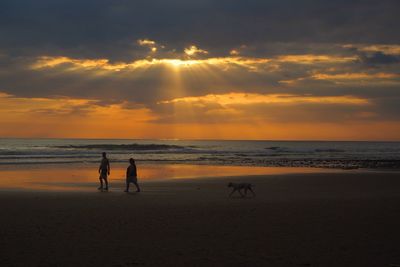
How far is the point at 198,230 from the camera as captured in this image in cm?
980

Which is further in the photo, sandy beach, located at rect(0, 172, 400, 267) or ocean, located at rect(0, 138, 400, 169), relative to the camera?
ocean, located at rect(0, 138, 400, 169)

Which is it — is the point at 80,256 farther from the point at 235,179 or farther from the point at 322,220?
the point at 235,179

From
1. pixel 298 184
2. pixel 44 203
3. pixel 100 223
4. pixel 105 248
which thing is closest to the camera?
pixel 105 248

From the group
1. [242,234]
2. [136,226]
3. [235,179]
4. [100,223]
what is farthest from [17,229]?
[235,179]

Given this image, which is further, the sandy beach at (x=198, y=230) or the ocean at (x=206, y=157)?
the ocean at (x=206, y=157)

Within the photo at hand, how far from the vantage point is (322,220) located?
1104 cm

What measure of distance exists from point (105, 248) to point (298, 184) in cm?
1511

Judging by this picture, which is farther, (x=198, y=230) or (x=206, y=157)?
(x=206, y=157)

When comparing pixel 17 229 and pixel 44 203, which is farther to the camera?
pixel 44 203

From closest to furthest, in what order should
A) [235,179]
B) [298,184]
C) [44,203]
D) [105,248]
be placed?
[105,248], [44,203], [298,184], [235,179]

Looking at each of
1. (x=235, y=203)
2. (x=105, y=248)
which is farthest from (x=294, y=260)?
(x=235, y=203)

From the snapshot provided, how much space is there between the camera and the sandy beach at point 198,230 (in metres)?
7.55

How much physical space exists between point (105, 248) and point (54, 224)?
2786 millimetres

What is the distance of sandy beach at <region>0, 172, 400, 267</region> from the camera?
755 cm
